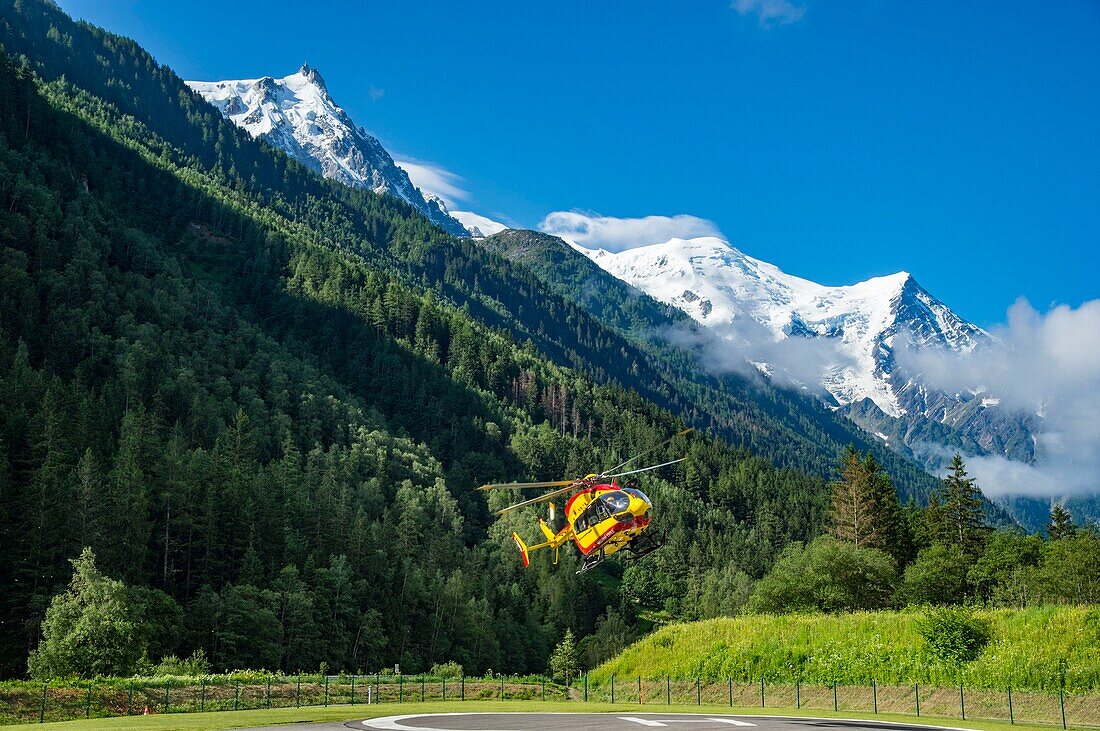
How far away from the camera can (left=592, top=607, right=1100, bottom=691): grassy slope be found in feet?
170

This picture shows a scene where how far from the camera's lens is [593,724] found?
3744 cm

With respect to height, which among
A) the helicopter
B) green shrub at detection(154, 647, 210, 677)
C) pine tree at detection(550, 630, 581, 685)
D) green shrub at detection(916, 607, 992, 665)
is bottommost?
pine tree at detection(550, 630, 581, 685)

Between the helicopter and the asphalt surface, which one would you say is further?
the helicopter

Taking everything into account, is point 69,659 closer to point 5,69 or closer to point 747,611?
point 747,611

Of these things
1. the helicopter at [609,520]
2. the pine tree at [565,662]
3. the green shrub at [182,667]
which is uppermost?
the helicopter at [609,520]

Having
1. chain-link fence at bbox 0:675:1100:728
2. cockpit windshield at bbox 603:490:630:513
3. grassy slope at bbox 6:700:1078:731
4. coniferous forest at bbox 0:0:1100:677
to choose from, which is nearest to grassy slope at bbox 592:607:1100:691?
chain-link fence at bbox 0:675:1100:728

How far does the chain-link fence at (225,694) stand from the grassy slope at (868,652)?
11.8 meters

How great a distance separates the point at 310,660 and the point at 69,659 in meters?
38.3

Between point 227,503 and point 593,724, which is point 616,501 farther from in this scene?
point 227,503

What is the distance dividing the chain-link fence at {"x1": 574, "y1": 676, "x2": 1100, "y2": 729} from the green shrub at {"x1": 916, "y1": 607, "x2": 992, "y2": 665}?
369 centimetres

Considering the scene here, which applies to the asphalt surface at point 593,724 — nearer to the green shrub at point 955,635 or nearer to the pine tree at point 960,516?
the green shrub at point 955,635

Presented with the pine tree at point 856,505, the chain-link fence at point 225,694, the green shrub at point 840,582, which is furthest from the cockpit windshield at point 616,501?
the pine tree at point 856,505

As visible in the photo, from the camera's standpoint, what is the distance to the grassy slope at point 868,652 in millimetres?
51688

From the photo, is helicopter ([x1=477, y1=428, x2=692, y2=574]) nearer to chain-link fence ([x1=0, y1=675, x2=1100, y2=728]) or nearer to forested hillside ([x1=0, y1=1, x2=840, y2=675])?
chain-link fence ([x1=0, y1=675, x2=1100, y2=728])
